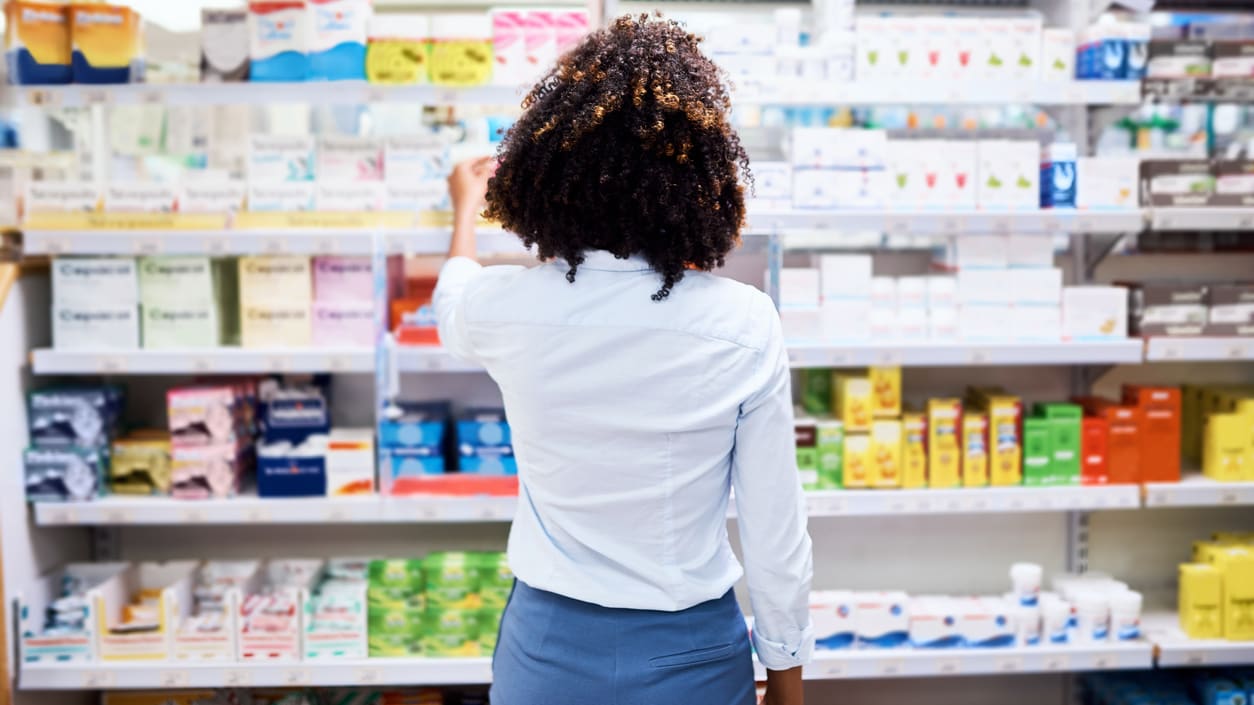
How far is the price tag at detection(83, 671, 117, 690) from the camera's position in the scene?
296cm

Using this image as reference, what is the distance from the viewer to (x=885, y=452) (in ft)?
10.1

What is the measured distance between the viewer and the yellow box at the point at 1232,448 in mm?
3189

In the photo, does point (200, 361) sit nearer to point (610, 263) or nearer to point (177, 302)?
point (177, 302)

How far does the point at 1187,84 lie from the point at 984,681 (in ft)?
6.59

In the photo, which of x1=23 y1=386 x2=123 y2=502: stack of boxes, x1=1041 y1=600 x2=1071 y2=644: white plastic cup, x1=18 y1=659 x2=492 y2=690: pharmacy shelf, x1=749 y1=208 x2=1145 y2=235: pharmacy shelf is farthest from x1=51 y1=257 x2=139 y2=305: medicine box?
x1=1041 y1=600 x2=1071 y2=644: white plastic cup

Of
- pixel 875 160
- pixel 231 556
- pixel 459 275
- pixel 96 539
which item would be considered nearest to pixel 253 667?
pixel 231 556

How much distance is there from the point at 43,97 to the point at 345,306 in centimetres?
101

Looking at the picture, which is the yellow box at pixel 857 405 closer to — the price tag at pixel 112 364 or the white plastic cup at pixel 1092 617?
the white plastic cup at pixel 1092 617

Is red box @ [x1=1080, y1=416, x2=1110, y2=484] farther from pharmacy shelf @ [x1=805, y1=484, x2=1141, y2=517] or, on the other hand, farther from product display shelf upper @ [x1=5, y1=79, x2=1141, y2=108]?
product display shelf upper @ [x1=5, y1=79, x2=1141, y2=108]

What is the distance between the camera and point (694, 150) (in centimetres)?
151

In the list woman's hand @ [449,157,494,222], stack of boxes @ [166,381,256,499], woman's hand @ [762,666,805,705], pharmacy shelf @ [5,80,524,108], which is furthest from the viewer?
stack of boxes @ [166,381,256,499]

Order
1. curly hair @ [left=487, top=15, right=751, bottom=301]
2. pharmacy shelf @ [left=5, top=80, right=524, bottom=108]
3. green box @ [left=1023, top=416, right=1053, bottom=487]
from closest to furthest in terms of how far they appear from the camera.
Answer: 1. curly hair @ [left=487, top=15, right=751, bottom=301]
2. pharmacy shelf @ [left=5, top=80, right=524, bottom=108]
3. green box @ [left=1023, top=416, right=1053, bottom=487]

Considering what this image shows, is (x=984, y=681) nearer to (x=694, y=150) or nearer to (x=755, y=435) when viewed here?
(x=755, y=435)

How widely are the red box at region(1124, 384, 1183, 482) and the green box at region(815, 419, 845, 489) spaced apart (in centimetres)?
91
